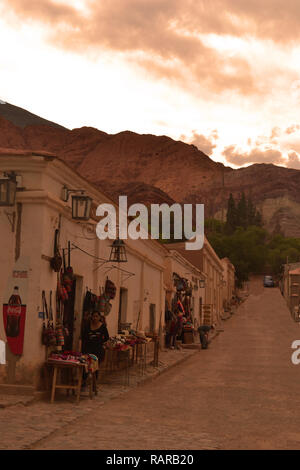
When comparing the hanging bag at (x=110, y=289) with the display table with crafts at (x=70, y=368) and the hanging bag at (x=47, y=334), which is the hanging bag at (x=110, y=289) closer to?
the display table with crafts at (x=70, y=368)

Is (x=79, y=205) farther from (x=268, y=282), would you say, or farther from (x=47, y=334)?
(x=268, y=282)

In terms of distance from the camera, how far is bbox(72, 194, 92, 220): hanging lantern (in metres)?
11.3

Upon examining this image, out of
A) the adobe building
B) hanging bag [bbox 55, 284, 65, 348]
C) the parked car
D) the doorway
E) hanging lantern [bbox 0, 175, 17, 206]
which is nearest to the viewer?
hanging lantern [bbox 0, 175, 17, 206]

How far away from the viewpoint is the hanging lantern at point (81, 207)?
1127 cm

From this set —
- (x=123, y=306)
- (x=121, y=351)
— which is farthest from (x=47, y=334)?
(x=123, y=306)

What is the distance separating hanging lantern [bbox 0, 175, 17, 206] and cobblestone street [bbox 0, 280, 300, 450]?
336 centimetres

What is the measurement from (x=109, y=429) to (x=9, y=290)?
11.1 ft

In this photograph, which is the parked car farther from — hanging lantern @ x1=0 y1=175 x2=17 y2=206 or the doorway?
hanging lantern @ x1=0 y1=175 x2=17 y2=206

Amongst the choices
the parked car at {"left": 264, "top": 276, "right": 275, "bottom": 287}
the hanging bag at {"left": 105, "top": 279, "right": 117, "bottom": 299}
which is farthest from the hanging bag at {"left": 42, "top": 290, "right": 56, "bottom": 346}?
the parked car at {"left": 264, "top": 276, "right": 275, "bottom": 287}

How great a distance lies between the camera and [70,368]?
10.9 m

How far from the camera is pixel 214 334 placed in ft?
112

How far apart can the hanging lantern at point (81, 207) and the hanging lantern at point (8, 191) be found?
4.79ft

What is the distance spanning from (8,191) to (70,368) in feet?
11.3

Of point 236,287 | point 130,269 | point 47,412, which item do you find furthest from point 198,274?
point 236,287
